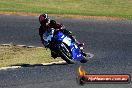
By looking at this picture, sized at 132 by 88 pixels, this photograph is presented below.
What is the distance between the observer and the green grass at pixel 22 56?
64.0 feet

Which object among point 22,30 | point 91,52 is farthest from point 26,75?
point 22,30

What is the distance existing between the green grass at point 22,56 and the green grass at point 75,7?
65.2 ft

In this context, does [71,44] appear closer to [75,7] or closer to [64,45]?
[64,45]

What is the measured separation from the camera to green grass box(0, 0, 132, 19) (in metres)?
44.3

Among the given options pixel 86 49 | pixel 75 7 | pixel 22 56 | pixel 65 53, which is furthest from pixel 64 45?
pixel 75 7

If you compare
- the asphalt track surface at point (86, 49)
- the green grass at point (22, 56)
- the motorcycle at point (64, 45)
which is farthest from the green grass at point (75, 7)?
the motorcycle at point (64, 45)

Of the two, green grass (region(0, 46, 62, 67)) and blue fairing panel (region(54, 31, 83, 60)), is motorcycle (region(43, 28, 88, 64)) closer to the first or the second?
blue fairing panel (region(54, 31, 83, 60))

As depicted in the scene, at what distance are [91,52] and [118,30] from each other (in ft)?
35.1

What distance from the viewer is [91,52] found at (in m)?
23.7

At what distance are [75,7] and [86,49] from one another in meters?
24.7

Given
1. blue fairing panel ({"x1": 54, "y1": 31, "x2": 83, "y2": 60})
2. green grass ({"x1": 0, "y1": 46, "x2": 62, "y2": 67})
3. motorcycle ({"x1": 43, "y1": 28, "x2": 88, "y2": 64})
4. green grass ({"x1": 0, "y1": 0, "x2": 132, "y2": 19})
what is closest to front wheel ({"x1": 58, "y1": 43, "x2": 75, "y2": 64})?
motorcycle ({"x1": 43, "y1": 28, "x2": 88, "y2": 64})

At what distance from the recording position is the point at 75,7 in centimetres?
4909

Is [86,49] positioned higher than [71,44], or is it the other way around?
[71,44]

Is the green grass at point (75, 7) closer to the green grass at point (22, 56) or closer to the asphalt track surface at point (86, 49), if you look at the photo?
the asphalt track surface at point (86, 49)
